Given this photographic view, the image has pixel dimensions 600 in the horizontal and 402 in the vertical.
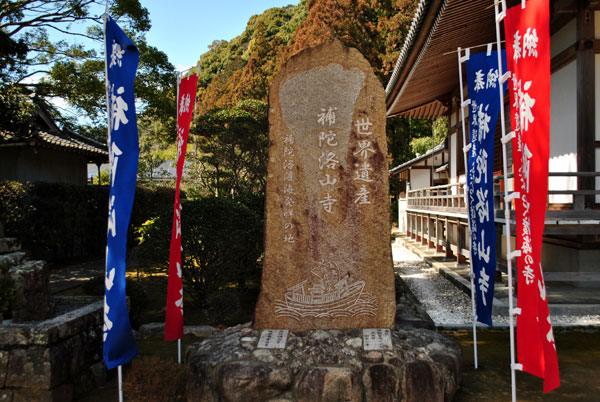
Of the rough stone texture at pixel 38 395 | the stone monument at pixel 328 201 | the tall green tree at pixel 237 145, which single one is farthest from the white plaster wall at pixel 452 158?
the rough stone texture at pixel 38 395

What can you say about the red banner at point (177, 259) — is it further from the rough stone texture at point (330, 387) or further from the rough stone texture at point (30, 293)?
the rough stone texture at point (330, 387)

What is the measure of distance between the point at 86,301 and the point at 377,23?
78.1 feet

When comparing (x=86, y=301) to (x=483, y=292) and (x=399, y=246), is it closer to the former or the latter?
(x=483, y=292)

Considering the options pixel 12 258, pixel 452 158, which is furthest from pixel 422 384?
pixel 452 158

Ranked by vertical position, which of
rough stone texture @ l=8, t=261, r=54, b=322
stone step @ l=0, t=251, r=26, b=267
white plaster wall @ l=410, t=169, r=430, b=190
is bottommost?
rough stone texture @ l=8, t=261, r=54, b=322

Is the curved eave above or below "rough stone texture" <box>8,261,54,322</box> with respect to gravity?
above

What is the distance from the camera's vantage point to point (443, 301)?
8.17 meters

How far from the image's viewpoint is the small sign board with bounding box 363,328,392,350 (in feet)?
13.0

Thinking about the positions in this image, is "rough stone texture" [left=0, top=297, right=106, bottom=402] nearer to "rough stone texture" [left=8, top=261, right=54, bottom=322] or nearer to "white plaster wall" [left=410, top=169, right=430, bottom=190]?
"rough stone texture" [left=8, top=261, right=54, bottom=322]

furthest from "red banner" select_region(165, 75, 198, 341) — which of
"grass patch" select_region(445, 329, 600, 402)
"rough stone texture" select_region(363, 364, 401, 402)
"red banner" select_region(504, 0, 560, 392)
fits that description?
"red banner" select_region(504, 0, 560, 392)

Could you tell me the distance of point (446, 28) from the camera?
7.92m

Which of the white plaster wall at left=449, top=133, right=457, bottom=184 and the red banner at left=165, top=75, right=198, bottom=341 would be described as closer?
the red banner at left=165, top=75, right=198, bottom=341

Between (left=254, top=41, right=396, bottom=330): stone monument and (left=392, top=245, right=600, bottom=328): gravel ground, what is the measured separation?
275cm

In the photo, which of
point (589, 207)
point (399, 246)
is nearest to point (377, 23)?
point (399, 246)
